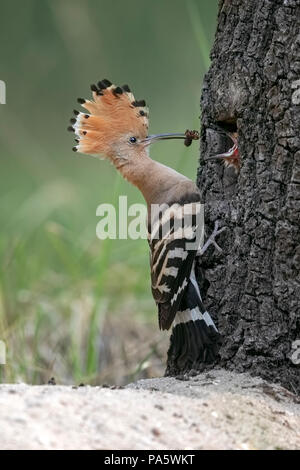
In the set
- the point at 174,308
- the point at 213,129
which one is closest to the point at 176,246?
the point at 174,308

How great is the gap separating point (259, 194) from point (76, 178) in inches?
157

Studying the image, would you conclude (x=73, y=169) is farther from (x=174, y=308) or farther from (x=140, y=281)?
(x=174, y=308)

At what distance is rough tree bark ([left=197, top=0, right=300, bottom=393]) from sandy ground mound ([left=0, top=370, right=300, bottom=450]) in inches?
9.4

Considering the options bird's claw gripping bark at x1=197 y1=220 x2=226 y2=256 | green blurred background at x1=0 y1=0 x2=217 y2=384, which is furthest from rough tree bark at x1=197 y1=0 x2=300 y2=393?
green blurred background at x1=0 y1=0 x2=217 y2=384

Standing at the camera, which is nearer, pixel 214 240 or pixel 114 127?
pixel 214 240

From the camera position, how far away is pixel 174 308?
10.3 feet

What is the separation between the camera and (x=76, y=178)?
22.1 ft

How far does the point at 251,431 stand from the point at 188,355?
2.55 ft

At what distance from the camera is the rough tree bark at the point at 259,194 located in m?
2.78

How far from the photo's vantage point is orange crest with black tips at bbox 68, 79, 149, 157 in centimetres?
367

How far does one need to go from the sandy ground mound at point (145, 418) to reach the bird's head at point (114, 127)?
1404 mm

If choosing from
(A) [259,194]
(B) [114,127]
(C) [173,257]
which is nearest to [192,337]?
(C) [173,257]

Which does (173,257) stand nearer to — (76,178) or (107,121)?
(107,121)

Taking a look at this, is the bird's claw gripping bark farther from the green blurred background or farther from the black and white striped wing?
the green blurred background
